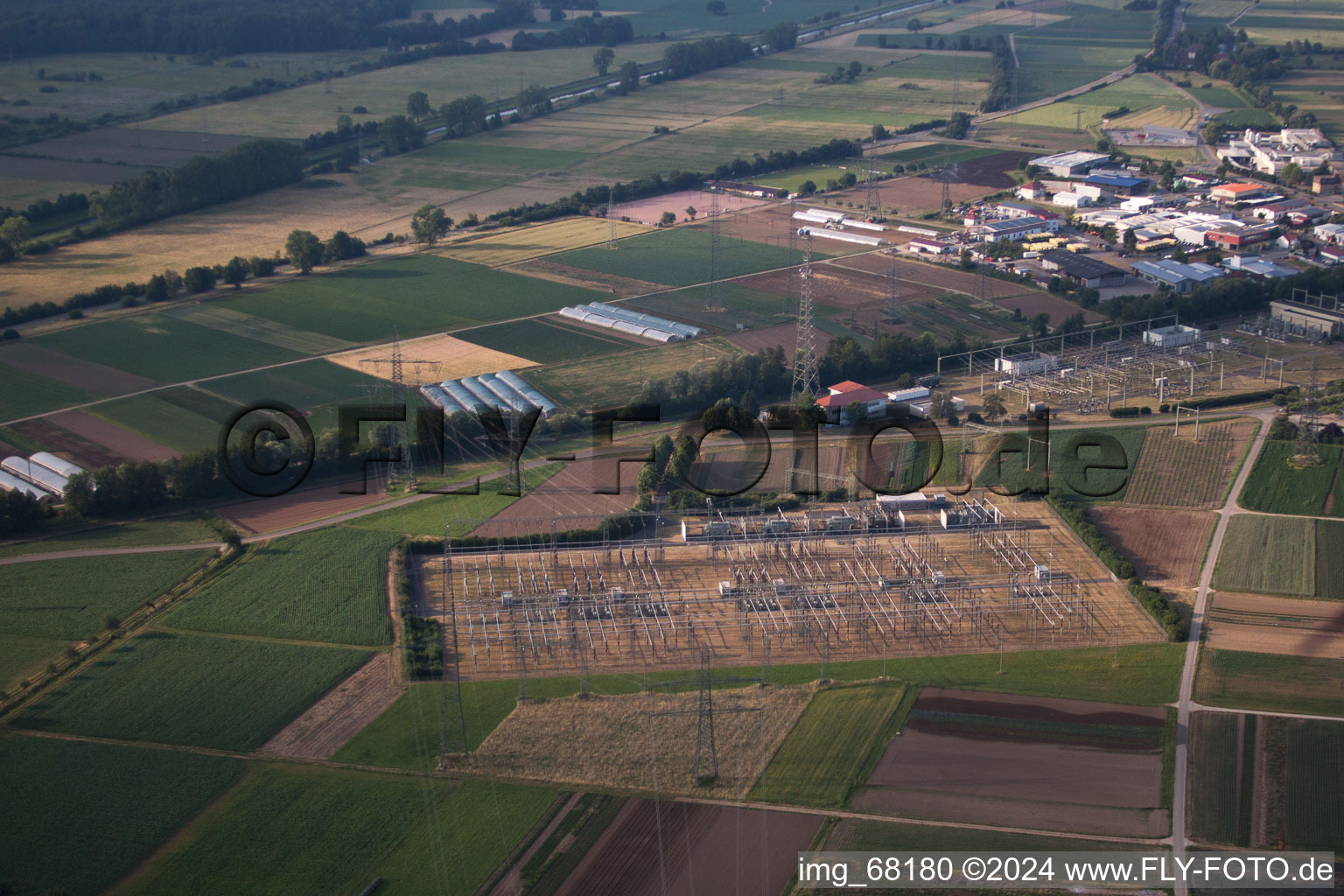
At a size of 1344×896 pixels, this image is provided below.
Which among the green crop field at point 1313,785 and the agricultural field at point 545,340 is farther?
the agricultural field at point 545,340

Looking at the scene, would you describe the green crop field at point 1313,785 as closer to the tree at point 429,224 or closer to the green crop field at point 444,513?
the green crop field at point 444,513

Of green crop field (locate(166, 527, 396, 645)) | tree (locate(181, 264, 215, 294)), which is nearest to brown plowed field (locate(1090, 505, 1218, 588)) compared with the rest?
green crop field (locate(166, 527, 396, 645))

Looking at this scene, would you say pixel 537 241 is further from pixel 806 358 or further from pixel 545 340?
pixel 806 358

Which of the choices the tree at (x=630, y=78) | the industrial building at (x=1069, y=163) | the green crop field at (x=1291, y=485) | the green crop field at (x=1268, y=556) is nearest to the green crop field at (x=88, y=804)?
the green crop field at (x=1268, y=556)

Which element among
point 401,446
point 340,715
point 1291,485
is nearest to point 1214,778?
point 1291,485

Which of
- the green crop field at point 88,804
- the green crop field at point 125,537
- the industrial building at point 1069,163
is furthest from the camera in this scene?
the industrial building at point 1069,163

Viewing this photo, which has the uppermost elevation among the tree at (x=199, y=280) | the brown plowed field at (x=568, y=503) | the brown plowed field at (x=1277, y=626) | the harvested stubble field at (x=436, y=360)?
the tree at (x=199, y=280)

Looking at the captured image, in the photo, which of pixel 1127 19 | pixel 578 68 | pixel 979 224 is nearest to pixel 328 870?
pixel 979 224
